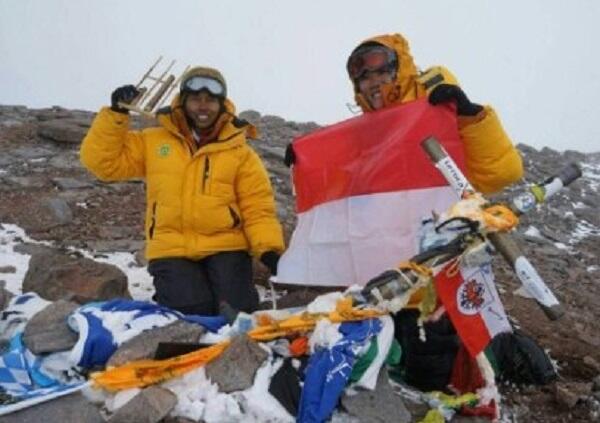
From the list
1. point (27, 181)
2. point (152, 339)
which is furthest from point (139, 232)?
point (152, 339)

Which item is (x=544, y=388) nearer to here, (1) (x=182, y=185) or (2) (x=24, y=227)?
(1) (x=182, y=185)

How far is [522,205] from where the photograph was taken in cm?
359

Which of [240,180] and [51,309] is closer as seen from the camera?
[51,309]

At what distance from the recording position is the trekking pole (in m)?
3.19

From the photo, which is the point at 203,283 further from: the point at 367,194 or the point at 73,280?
the point at 367,194

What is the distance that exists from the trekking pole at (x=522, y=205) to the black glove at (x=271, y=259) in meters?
2.02

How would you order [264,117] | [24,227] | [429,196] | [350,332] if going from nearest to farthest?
[350,332] < [429,196] < [24,227] < [264,117]

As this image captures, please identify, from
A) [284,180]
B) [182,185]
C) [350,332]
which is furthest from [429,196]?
[284,180]

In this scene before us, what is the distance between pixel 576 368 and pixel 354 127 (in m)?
2.59

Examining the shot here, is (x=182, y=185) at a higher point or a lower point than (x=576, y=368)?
higher

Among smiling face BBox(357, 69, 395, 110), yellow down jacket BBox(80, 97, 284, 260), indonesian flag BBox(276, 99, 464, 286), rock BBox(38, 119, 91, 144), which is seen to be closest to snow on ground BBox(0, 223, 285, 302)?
yellow down jacket BBox(80, 97, 284, 260)

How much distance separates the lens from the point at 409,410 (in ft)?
12.2

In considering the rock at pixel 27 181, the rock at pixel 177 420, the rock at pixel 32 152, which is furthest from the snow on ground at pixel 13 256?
the rock at pixel 32 152

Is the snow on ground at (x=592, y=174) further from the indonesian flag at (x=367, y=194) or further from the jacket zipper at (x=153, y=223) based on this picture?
the jacket zipper at (x=153, y=223)
